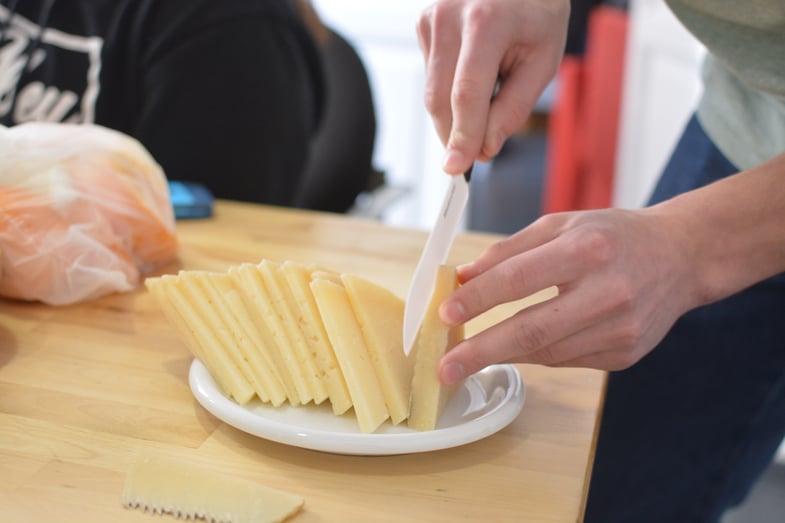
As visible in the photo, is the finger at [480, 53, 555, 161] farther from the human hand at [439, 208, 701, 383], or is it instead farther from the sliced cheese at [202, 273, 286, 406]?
the sliced cheese at [202, 273, 286, 406]

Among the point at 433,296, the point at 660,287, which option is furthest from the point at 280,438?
the point at 660,287

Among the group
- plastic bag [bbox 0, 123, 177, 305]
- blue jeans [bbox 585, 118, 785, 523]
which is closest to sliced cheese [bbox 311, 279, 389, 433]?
plastic bag [bbox 0, 123, 177, 305]

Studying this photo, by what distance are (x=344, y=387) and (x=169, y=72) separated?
1122 mm

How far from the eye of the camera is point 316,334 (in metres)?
0.81

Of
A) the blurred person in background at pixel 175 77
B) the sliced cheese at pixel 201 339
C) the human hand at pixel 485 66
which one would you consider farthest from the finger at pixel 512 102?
the blurred person in background at pixel 175 77

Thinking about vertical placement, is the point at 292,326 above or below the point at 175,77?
above

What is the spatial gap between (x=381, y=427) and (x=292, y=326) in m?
0.13

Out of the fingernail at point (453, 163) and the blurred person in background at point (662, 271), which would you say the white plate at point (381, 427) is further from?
the fingernail at point (453, 163)

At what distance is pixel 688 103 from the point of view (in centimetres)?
247

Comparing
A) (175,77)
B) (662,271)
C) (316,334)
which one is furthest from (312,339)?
(175,77)

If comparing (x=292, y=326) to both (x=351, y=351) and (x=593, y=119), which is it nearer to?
(x=351, y=351)

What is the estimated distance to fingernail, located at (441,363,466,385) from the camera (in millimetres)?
777

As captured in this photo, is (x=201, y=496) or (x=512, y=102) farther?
(x=512, y=102)

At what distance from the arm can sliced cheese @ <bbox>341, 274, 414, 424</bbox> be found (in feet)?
0.15
